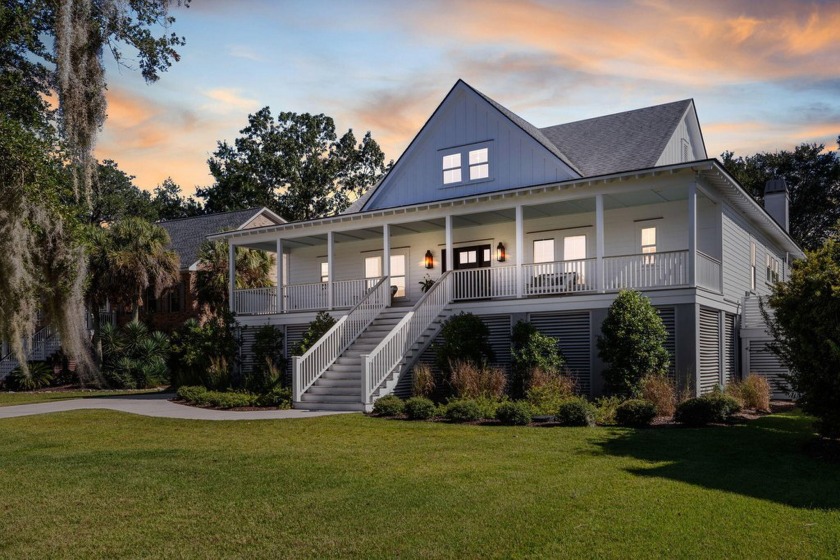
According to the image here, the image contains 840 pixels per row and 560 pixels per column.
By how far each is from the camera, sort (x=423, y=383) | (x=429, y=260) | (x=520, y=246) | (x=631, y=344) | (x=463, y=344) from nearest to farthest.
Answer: (x=631, y=344) → (x=423, y=383) → (x=463, y=344) → (x=520, y=246) → (x=429, y=260)

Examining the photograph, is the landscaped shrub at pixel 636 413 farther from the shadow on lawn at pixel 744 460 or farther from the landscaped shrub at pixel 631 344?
the landscaped shrub at pixel 631 344

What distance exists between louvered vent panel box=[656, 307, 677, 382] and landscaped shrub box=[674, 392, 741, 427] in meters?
2.99

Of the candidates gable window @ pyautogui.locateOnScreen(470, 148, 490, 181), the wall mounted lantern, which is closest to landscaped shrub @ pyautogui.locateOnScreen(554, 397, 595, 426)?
gable window @ pyautogui.locateOnScreen(470, 148, 490, 181)

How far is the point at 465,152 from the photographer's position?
2092 cm

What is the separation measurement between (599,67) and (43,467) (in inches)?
539

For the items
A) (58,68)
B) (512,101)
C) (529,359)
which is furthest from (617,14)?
(512,101)

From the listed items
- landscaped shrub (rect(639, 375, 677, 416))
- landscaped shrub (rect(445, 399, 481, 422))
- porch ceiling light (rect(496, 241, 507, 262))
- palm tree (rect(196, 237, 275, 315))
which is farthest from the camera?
palm tree (rect(196, 237, 275, 315))

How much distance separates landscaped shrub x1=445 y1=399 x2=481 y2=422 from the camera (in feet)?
42.1

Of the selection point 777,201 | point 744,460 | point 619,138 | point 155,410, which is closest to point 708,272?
point 619,138

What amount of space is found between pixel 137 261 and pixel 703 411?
20667 millimetres

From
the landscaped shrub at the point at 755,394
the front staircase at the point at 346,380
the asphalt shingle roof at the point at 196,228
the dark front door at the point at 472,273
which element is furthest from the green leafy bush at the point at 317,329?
the asphalt shingle roof at the point at 196,228

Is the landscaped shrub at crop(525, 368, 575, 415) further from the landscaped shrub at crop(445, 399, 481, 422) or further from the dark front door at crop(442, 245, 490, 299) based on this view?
the dark front door at crop(442, 245, 490, 299)

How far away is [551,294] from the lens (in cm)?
1708

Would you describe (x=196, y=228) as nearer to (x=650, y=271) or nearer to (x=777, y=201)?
(x=650, y=271)
